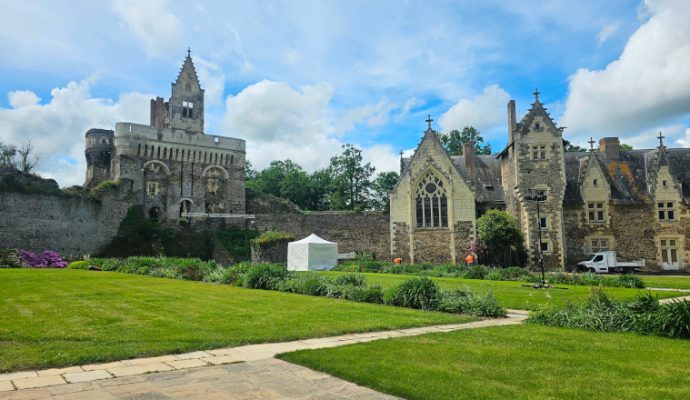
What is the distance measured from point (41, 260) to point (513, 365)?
2972 centimetres

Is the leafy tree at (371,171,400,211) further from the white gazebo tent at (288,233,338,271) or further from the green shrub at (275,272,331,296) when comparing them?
the green shrub at (275,272,331,296)

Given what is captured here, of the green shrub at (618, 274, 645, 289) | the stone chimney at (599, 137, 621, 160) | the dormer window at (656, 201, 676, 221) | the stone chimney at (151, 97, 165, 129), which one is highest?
the stone chimney at (151, 97, 165, 129)

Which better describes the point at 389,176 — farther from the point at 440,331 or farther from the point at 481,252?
the point at 440,331

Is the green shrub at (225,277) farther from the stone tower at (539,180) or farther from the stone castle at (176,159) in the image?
the stone castle at (176,159)

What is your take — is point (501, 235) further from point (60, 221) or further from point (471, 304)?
point (60, 221)

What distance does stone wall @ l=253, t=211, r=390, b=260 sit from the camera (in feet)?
120

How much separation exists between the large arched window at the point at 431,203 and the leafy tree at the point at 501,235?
3.30 meters

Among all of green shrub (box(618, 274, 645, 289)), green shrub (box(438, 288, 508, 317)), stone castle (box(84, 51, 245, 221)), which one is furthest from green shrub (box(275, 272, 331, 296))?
stone castle (box(84, 51, 245, 221))

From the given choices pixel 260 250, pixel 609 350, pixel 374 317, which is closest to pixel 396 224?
pixel 260 250

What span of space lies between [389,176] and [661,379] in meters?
53.9

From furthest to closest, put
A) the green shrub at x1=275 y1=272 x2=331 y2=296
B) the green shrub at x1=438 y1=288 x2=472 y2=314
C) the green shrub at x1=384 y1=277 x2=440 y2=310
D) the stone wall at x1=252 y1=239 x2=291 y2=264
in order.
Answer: the stone wall at x1=252 y1=239 x2=291 y2=264, the green shrub at x1=275 y1=272 x2=331 y2=296, the green shrub at x1=384 y1=277 x2=440 y2=310, the green shrub at x1=438 y1=288 x2=472 y2=314

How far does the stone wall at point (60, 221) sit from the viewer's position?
3048 centimetres

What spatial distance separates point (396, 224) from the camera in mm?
35750

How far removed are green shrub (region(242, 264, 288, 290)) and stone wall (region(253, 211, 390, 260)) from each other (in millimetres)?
19894
